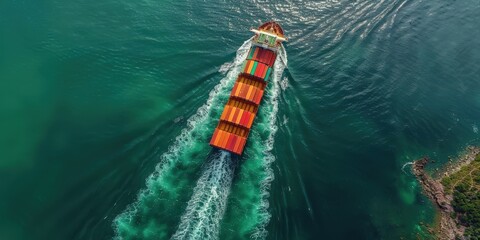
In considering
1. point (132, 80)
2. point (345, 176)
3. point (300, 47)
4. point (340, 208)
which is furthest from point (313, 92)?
point (132, 80)

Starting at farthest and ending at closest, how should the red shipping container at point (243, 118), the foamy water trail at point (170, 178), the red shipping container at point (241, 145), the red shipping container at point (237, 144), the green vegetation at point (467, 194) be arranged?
the red shipping container at point (243, 118) → the red shipping container at point (241, 145) → the red shipping container at point (237, 144) → the green vegetation at point (467, 194) → the foamy water trail at point (170, 178)

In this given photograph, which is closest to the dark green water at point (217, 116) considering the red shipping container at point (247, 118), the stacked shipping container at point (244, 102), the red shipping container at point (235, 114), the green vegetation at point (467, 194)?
the stacked shipping container at point (244, 102)

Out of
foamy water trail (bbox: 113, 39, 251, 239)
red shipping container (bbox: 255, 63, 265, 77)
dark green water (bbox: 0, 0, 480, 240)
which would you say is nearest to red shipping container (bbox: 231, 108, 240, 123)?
foamy water trail (bbox: 113, 39, 251, 239)

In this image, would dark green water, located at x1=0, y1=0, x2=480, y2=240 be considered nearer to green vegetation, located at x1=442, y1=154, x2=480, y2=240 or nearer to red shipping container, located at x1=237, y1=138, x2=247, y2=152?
red shipping container, located at x1=237, y1=138, x2=247, y2=152

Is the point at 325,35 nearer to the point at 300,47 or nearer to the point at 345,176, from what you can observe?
the point at 300,47

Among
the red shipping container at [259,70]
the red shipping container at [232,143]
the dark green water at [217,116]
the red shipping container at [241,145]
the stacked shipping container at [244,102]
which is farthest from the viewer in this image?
the red shipping container at [259,70]

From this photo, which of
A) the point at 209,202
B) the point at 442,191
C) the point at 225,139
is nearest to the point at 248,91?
the point at 225,139

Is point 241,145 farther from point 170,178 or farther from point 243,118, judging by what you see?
point 170,178

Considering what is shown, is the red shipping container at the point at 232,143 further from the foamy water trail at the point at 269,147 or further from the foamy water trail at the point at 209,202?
the foamy water trail at the point at 269,147
